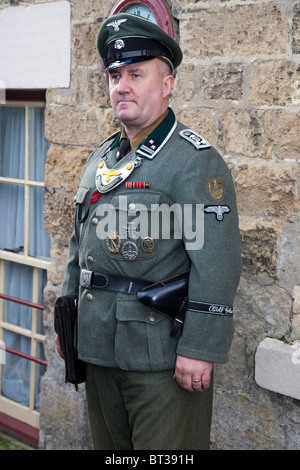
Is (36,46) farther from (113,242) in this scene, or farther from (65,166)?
(113,242)

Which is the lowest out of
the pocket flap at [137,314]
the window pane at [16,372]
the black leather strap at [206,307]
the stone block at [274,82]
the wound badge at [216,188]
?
the window pane at [16,372]

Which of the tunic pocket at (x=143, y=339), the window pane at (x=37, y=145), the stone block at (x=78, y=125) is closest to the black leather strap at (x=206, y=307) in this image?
the tunic pocket at (x=143, y=339)

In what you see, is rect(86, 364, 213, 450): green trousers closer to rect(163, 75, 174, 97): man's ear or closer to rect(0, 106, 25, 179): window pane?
rect(163, 75, 174, 97): man's ear

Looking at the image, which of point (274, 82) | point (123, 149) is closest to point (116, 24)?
point (123, 149)

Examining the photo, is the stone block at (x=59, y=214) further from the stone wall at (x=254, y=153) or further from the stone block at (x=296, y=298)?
the stone block at (x=296, y=298)

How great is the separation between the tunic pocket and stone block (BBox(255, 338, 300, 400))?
546mm

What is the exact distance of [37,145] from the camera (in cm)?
370

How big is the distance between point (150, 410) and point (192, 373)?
0.22m

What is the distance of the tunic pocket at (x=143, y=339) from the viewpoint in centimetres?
220

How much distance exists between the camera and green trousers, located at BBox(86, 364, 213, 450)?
2203 millimetres

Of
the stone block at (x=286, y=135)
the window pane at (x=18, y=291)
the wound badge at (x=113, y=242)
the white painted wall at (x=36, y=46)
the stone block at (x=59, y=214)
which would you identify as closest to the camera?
the wound badge at (x=113, y=242)

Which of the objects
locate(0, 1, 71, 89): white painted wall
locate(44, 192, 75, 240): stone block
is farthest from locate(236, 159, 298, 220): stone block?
locate(0, 1, 71, 89): white painted wall

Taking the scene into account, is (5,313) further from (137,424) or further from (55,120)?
(137,424)

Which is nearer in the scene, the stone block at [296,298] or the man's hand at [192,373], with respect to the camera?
the man's hand at [192,373]
